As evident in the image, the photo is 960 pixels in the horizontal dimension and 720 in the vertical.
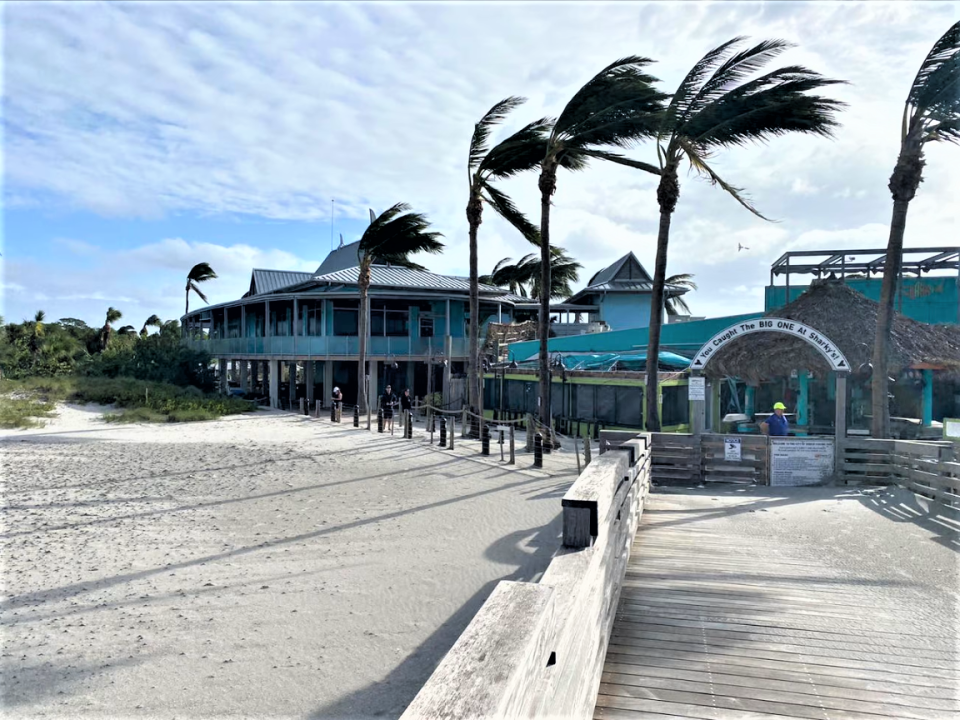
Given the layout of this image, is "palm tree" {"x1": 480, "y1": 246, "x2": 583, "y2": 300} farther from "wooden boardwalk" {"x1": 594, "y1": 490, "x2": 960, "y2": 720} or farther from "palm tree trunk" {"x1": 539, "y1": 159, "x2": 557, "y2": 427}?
"wooden boardwalk" {"x1": 594, "y1": 490, "x2": 960, "y2": 720}

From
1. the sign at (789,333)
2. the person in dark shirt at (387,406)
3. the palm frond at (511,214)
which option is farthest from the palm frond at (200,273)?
the sign at (789,333)

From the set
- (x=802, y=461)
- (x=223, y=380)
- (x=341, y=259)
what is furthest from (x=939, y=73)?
(x=223, y=380)

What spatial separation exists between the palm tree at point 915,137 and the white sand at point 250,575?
20.0 feet

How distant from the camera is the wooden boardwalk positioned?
3812 mm

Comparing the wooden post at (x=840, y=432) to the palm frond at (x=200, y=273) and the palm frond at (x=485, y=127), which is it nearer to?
the palm frond at (x=485, y=127)

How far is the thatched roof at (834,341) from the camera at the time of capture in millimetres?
14828

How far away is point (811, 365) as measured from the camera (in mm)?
14562

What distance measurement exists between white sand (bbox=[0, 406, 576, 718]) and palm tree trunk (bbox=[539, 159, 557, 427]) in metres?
2.10

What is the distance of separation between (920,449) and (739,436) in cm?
234

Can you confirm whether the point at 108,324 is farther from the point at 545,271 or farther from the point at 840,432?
the point at 840,432

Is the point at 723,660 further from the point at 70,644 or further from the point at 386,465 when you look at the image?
the point at 386,465

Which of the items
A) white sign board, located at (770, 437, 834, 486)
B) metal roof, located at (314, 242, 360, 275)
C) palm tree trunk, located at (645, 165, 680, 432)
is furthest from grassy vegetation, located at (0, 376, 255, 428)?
white sign board, located at (770, 437, 834, 486)

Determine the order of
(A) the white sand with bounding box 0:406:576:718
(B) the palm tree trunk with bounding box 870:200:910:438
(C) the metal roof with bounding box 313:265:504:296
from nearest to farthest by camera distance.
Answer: (A) the white sand with bounding box 0:406:576:718 → (B) the palm tree trunk with bounding box 870:200:910:438 → (C) the metal roof with bounding box 313:265:504:296

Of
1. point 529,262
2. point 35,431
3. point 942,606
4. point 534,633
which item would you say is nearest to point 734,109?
point 942,606
